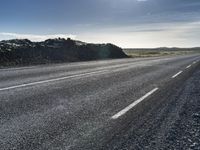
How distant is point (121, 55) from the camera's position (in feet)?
Answer: 143

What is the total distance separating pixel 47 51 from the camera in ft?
94.5

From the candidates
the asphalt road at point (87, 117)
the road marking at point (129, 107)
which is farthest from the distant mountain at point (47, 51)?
the road marking at point (129, 107)

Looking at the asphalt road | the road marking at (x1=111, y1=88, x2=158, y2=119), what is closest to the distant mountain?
the asphalt road

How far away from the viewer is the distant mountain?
912 inches

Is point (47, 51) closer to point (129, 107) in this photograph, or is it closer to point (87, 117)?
point (129, 107)

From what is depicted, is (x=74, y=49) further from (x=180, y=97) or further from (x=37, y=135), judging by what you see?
(x=37, y=135)

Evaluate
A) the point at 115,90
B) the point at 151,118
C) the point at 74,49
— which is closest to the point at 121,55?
the point at 74,49

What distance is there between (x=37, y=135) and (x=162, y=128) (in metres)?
1.97

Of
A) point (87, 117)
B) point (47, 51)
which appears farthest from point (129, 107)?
point (47, 51)

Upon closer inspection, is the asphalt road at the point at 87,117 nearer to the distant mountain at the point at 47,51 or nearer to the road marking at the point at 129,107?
the road marking at the point at 129,107

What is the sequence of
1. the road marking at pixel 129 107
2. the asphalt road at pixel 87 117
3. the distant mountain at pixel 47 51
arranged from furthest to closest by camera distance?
the distant mountain at pixel 47 51
the road marking at pixel 129 107
the asphalt road at pixel 87 117

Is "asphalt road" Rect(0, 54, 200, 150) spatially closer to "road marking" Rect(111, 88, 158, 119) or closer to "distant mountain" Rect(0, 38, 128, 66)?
"road marking" Rect(111, 88, 158, 119)

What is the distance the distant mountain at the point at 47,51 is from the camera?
2317 cm

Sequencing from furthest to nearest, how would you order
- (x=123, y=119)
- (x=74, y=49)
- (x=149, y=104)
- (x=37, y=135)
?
(x=74, y=49) < (x=149, y=104) < (x=123, y=119) < (x=37, y=135)
